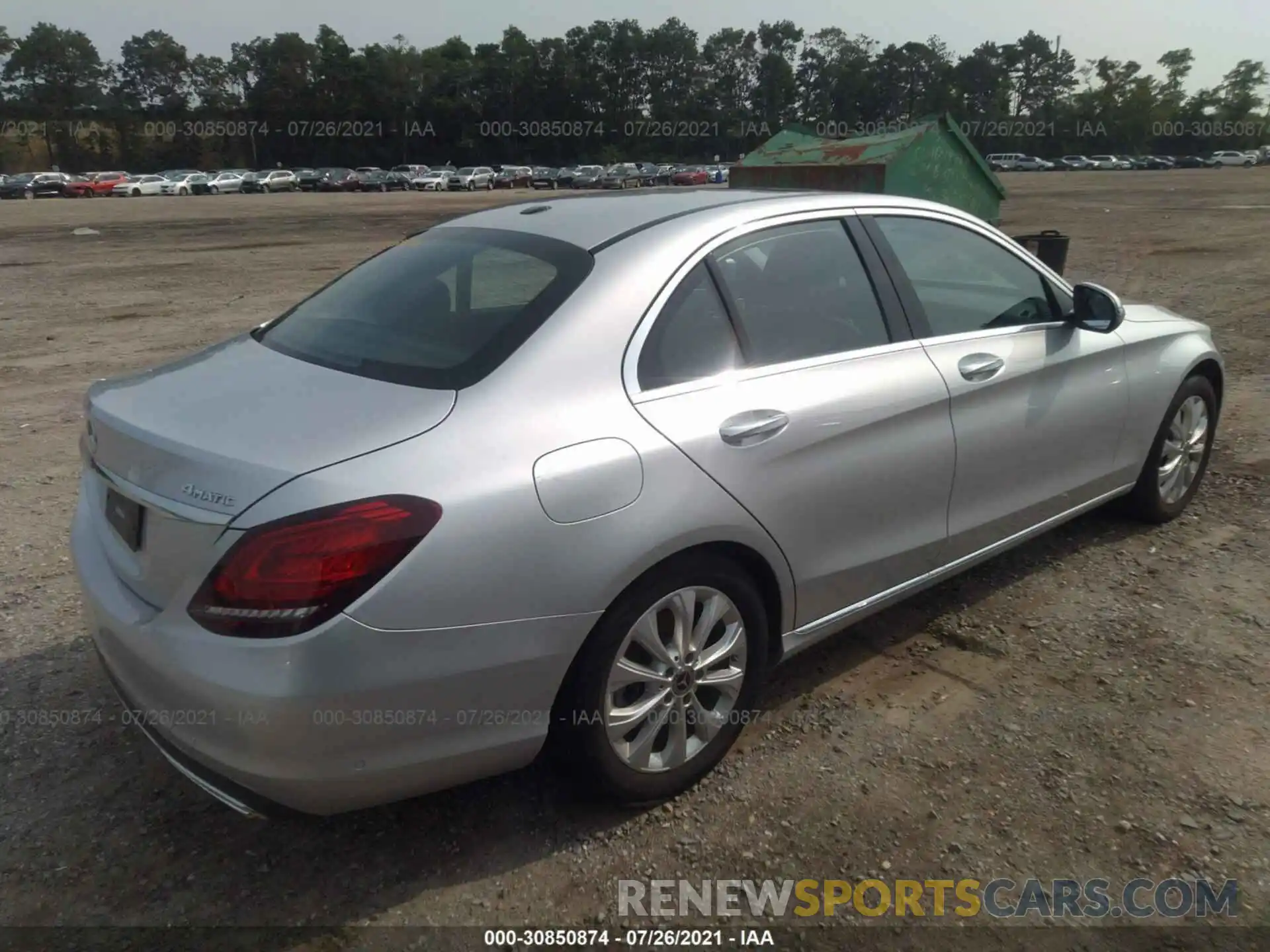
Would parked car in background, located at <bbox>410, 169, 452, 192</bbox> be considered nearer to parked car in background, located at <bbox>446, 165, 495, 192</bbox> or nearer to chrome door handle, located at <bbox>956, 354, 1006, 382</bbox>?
parked car in background, located at <bbox>446, 165, 495, 192</bbox>

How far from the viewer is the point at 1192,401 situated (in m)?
4.67

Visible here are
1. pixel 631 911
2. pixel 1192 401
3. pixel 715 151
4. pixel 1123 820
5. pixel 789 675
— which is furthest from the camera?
pixel 715 151

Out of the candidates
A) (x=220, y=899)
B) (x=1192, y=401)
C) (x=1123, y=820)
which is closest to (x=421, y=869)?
(x=220, y=899)

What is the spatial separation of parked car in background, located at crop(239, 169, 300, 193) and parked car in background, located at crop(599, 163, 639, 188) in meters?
18.4

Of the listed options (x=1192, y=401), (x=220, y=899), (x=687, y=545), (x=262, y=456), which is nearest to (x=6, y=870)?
(x=220, y=899)

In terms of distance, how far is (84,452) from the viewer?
285 cm

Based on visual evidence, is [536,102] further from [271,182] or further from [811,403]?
[811,403]

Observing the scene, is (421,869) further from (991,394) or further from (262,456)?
(991,394)

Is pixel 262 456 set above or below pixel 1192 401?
above

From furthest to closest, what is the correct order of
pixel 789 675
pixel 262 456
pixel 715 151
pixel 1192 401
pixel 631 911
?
→ pixel 715 151, pixel 1192 401, pixel 789 675, pixel 631 911, pixel 262 456

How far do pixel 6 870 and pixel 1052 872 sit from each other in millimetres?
2720

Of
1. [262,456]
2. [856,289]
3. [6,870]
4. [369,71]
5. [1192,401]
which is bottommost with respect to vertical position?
[6,870]

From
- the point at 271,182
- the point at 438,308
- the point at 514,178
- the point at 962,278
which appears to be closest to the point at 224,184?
the point at 271,182

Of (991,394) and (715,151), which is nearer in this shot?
(991,394)
